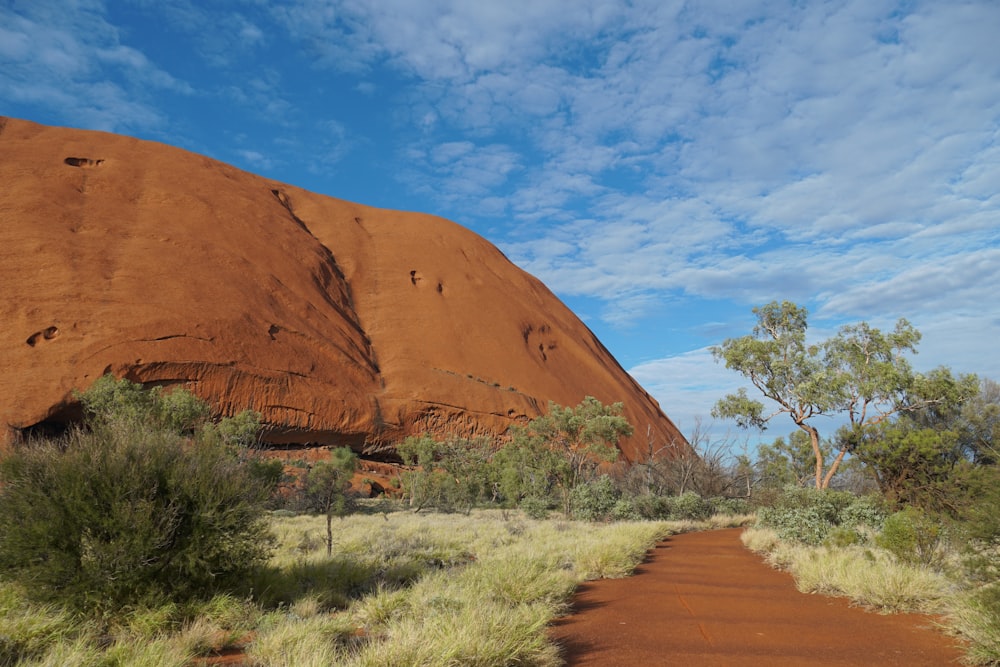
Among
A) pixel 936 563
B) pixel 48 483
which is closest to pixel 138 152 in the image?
pixel 48 483

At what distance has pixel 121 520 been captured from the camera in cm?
579

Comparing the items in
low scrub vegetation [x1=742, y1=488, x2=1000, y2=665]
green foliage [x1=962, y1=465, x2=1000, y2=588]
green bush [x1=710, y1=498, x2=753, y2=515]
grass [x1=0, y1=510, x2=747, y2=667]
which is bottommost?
green bush [x1=710, y1=498, x2=753, y2=515]

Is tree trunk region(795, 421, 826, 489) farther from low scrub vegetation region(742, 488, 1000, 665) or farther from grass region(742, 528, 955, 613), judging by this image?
grass region(742, 528, 955, 613)

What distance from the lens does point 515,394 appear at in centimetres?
4381

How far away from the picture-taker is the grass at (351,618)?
4531mm

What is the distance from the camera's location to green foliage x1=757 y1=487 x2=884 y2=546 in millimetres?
12359

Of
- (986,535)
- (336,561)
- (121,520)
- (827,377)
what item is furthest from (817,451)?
(121,520)

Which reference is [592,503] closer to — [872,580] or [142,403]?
[872,580]

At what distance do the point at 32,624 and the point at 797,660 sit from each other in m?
6.37

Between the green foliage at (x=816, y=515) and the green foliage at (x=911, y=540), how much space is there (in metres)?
2.12

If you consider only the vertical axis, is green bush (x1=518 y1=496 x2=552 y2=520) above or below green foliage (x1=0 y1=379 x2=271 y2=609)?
below

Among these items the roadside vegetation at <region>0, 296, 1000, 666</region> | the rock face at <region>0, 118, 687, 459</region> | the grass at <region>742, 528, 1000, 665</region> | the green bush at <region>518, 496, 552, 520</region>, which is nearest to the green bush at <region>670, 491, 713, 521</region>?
the green bush at <region>518, 496, 552, 520</region>

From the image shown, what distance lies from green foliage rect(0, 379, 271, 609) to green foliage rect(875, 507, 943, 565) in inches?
331

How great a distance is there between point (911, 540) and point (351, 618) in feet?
24.3
